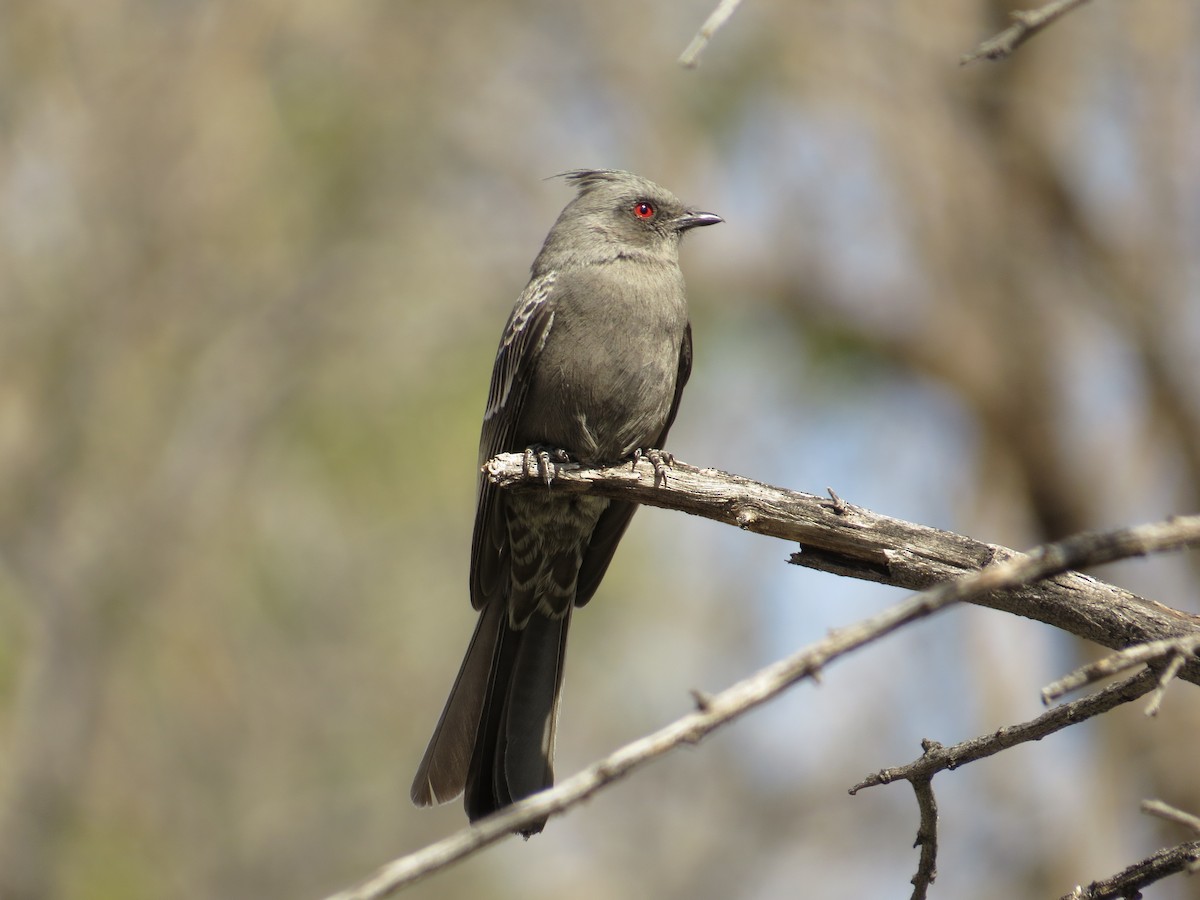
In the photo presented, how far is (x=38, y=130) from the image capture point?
12.6m

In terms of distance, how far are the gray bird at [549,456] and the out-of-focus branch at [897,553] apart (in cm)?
87

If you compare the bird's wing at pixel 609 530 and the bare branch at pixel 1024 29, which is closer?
the bare branch at pixel 1024 29

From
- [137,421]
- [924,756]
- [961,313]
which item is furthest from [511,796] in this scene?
[137,421]

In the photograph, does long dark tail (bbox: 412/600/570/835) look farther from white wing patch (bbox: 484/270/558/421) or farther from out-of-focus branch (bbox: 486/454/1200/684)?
out-of-focus branch (bbox: 486/454/1200/684)

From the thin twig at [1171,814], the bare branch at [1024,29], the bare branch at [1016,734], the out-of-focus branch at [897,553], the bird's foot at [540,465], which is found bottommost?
the thin twig at [1171,814]

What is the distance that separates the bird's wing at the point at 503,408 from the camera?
19.6 ft

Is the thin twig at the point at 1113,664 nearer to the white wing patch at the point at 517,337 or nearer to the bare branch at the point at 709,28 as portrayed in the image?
the bare branch at the point at 709,28

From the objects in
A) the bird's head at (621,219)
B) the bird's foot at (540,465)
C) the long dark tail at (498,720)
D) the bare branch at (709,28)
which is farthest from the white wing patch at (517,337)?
the bare branch at (709,28)

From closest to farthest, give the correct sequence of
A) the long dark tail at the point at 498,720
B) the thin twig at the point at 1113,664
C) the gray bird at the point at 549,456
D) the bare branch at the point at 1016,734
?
the thin twig at the point at 1113,664 < the bare branch at the point at 1016,734 < the long dark tail at the point at 498,720 < the gray bird at the point at 549,456

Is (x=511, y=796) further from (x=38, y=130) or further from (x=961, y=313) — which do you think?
(x=38, y=130)

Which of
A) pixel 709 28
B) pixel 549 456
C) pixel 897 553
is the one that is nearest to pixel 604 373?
pixel 549 456

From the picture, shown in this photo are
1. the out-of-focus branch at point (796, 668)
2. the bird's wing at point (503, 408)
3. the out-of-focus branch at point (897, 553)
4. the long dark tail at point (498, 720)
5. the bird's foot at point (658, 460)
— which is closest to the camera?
the out-of-focus branch at point (796, 668)

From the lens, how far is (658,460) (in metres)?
5.26

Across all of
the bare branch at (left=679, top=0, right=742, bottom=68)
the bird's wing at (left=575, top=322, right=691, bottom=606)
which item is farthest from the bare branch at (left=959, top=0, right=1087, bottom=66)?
the bird's wing at (left=575, top=322, right=691, bottom=606)
